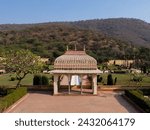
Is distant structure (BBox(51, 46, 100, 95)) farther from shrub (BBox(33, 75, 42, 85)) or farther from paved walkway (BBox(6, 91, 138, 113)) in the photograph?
shrub (BBox(33, 75, 42, 85))

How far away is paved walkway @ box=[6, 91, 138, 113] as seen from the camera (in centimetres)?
1925

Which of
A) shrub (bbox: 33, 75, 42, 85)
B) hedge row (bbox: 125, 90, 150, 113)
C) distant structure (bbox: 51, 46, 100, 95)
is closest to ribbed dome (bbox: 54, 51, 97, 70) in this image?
distant structure (bbox: 51, 46, 100, 95)

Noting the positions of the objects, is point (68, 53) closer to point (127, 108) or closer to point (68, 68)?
point (68, 68)

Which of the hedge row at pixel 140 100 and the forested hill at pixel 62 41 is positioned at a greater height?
the hedge row at pixel 140 100

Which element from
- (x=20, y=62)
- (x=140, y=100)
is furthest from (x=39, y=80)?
(x=140, y=100)

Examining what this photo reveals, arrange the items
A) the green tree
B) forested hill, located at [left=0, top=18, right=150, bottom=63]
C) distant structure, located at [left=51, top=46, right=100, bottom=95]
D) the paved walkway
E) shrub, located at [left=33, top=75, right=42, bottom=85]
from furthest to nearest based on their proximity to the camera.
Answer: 1. forested hill, located at [left=0, top=18, right=150, bottom=63]
2. shrub, located at [left=33, top=75, right=42, bottom=85]
3. the green tree
4. distant structure, located at [left=51, top=46, right=100, bottom=95]
5. the paved walkway

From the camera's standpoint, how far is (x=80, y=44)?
5285 inches

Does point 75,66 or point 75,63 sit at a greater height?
point 75,63

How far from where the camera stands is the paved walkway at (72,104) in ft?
63.2

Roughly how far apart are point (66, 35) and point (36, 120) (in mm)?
144276

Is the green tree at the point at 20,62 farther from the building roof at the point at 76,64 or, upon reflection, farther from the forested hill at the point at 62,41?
the forested hill at the point at 62,41

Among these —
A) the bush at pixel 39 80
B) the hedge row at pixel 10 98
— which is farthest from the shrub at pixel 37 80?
the hedge row at pixel 10 98

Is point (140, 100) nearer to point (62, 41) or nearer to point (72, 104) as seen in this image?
point (72, 104)

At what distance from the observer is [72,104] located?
21312 mm
